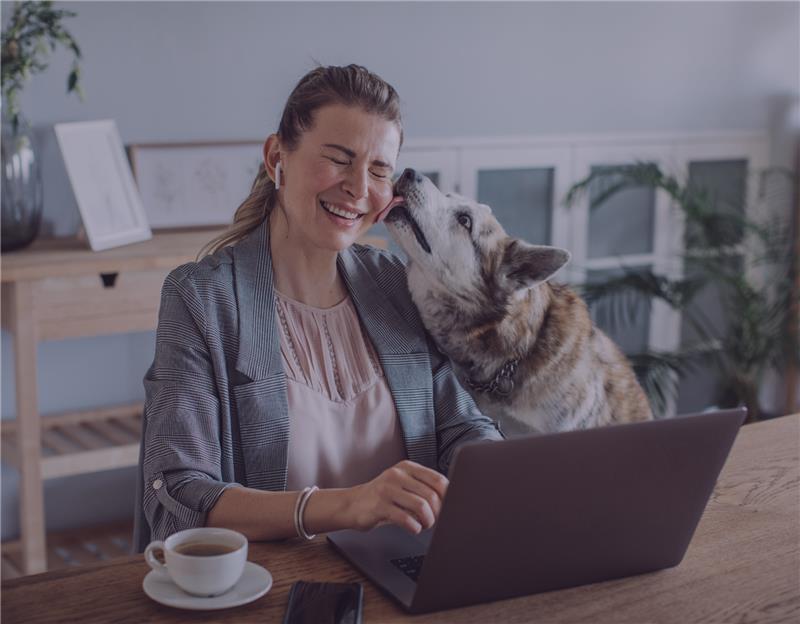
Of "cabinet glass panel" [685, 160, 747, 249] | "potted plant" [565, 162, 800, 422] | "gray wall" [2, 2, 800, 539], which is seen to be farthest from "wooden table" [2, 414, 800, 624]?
"cabinet glass panel" [685, 160, 747, 249]

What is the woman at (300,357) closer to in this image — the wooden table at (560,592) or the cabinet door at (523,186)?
the wooden table at (560,592)

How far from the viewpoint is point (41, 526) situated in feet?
9.42

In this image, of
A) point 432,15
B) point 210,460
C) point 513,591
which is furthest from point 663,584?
point 432,15

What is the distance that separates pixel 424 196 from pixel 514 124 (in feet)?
7.53

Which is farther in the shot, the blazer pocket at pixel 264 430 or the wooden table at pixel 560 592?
the blazer pocket at pixel 264 430

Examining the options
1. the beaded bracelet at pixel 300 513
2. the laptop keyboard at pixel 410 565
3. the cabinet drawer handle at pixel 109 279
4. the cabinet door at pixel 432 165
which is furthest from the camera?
the cabinet door at pixel 432 165

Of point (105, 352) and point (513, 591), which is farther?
point (105, 352)

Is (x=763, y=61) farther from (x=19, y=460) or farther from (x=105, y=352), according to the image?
(x=19, y=460)

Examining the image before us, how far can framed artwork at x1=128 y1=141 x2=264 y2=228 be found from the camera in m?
3.26

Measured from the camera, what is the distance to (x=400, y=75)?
3.72 metres

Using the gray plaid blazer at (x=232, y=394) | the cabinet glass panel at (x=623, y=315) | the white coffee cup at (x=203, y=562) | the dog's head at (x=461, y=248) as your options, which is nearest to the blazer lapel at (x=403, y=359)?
the gray plaid blazer at (x=232, y=394)

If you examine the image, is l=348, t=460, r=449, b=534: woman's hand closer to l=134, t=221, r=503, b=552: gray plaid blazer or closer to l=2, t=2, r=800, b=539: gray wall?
l=134, t=221, r=503, b=552: gray plaid blazer

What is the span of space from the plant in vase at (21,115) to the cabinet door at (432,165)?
1242 millimetres

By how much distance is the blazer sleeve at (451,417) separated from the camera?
1.75 meters
